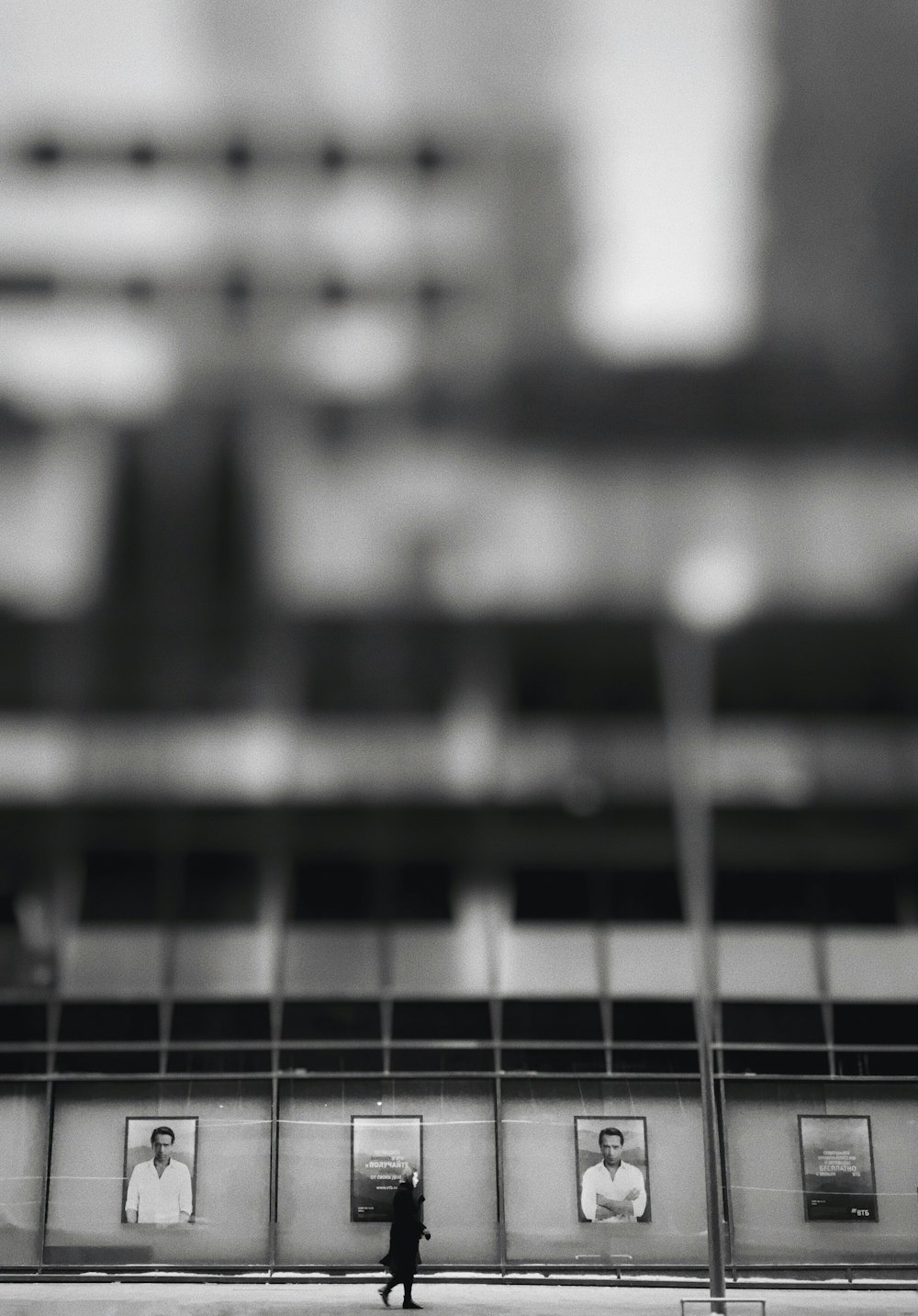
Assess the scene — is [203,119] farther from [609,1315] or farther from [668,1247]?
[668,1247]

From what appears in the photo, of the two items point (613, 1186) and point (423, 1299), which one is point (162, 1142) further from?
point (613, 1186)

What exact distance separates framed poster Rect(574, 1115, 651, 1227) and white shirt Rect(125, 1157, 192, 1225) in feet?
18.1

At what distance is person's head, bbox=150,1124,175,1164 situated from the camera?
19375 millimetres

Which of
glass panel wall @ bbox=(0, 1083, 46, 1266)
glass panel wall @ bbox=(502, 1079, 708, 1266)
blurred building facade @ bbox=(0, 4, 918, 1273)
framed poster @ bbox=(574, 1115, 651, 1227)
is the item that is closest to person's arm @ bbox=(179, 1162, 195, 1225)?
blurred building facade @ bbox=(0, 4, 918, 1273)

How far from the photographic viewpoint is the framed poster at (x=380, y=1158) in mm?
Answer: 19047

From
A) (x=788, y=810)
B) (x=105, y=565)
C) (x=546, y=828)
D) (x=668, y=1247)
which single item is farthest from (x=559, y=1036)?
(x=105, y=565)

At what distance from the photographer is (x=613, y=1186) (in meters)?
19.2

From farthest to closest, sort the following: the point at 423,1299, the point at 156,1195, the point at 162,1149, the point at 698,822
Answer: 1. the point at 162,1149
2. the point at 156,1195
3. the point at 423,1299
4. the point at 698,822

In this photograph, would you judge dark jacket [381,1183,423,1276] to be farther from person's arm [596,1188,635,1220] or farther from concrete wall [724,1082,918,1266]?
concrete wall [724,1082,918,1266]

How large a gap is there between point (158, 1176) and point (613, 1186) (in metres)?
6.35

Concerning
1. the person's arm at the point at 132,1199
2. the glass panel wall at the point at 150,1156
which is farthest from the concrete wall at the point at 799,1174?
the person's arm at the point at 132,1199

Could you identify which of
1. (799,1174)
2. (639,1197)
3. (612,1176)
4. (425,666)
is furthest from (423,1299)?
(425,666)

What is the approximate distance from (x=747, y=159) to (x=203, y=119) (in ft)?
5.85

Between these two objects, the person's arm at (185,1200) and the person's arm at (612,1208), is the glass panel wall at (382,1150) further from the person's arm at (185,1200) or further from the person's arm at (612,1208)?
the person's arm at (612,1208)
